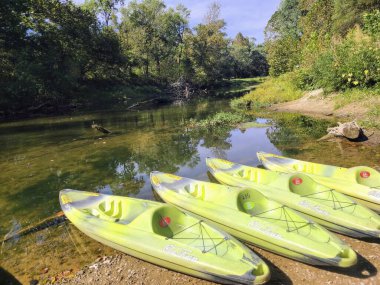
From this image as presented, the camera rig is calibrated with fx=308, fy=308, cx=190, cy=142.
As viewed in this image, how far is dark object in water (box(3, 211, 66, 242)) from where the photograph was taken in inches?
329

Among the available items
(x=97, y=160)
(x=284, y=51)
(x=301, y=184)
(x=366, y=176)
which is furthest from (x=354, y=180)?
(x=284, y=51)

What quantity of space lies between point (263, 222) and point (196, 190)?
2.59 m

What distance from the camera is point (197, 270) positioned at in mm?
5535

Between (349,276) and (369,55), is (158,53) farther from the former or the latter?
(349,276)

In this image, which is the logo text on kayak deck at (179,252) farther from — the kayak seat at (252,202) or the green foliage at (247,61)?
the green foliage at (247,61)

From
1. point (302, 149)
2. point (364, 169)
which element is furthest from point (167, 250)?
point (302, 149)

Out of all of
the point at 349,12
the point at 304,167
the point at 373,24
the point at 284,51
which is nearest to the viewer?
the point at 304,167

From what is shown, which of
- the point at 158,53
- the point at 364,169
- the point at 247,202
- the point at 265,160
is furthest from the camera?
the point at 158,53

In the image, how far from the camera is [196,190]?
8.73 meters

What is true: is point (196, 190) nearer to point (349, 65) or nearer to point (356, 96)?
point (356, 96)

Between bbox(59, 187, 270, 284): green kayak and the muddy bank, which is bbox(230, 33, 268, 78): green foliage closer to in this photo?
the muddy bank

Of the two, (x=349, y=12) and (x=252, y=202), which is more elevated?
(x=349, y=12)

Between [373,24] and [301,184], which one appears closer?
[301,184]

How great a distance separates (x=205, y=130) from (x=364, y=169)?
1355 centimetres
